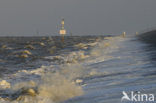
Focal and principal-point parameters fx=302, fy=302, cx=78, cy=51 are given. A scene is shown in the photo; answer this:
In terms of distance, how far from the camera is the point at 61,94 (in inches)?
221

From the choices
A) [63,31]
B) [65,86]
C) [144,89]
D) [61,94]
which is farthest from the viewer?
[63,31]

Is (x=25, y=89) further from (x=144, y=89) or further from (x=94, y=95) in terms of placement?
(x=144, y=89)

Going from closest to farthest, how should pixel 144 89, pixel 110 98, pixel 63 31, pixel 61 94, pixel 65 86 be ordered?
pixel 110 98 → pixel 144 89 → pixel 61 94 → pixel 65 86 → pixel 63 31

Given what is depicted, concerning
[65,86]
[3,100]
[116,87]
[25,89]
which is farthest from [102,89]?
[3,100]

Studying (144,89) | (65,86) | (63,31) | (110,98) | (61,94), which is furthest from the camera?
(63,31)

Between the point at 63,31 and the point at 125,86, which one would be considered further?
the point at 63,31

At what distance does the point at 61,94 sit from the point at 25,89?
2.56 ft

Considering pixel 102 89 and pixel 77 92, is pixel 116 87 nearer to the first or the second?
pixel 102 89

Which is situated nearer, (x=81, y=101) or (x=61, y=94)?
(x=81, y=101)

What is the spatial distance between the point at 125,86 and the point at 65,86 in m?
1.21

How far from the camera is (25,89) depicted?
233 inches

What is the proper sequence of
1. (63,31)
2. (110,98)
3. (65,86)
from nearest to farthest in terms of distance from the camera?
1. (110,98)
2. (65,86)
3. (63,31)

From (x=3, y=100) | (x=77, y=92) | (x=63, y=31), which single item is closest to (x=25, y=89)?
(x=3, y=100)

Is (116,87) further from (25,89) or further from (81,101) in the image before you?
(25,89)
